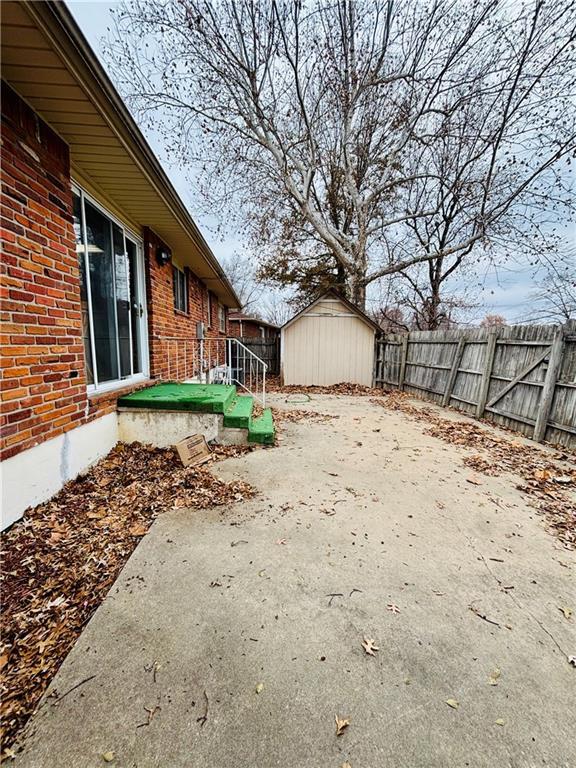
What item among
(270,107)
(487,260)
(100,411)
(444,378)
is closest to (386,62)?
(270,107)

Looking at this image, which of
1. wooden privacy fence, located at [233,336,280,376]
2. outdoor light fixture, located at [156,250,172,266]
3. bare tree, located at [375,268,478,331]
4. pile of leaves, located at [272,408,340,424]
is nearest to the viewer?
outdoor light fixture, located at [156,250,172,266]

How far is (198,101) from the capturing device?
10.5 m

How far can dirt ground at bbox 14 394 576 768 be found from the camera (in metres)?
1.20

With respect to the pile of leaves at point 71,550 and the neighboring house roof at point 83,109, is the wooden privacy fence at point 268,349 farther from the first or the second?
the pile of leaves at point 71,550

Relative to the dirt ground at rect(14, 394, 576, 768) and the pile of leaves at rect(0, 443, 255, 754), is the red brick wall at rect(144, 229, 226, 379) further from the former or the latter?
the dirt ground at rect(14, 394, 576, 768)

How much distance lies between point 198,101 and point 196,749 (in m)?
14.3

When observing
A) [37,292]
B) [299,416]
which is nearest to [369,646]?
[37,292]

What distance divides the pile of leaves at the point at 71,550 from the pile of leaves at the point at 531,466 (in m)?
2.84

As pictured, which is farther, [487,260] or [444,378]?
[487,260]

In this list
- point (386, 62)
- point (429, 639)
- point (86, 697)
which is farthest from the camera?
point (386, 62)

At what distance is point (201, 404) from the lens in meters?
4.02

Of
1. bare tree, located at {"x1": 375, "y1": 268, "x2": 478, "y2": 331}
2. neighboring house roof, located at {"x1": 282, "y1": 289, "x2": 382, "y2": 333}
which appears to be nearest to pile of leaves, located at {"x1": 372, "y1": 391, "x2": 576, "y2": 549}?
neighboring house roof, located at {"x1": 282, "y1": 289, "x2": 382, "y2": 333}

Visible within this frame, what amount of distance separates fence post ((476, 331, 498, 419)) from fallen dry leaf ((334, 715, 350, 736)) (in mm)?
6733

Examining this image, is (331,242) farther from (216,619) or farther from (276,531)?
(216,619)
